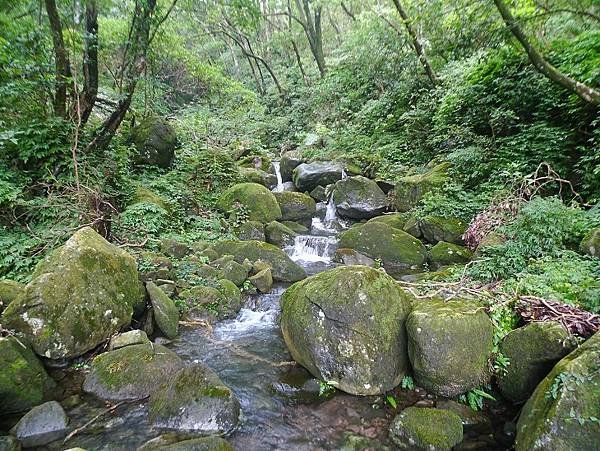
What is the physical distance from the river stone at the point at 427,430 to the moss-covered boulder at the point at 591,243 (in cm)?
320

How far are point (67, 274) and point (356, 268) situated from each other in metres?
3.85

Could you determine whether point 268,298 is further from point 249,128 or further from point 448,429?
point 249,128

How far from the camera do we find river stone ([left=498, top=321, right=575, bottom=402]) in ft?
12.3

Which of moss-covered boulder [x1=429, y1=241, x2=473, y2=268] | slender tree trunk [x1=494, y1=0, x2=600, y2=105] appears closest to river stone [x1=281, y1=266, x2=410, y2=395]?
moss-covered boulder [x1=429, y1=241, x2=473, y2=268]

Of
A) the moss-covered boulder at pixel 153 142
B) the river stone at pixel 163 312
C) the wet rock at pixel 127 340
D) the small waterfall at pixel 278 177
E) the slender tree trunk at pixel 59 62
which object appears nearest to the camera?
the wet rock at pixel 127 340

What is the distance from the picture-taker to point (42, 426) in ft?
12.2

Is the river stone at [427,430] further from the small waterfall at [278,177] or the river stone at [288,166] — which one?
the river stone at [288,166]

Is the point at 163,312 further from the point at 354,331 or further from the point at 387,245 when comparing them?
the point at 387,245

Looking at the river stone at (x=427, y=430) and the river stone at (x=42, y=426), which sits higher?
the river stone at (x=42, y=426)

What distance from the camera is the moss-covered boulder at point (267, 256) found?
26.1 feet

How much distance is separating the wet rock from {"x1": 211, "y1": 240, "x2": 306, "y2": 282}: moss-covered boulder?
3.27 metres

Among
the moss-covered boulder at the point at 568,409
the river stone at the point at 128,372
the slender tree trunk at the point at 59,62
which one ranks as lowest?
the moss-covered boulder at the point at 568,409

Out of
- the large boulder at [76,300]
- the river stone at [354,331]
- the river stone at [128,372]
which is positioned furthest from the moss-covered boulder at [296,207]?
the river stone at [128,372]

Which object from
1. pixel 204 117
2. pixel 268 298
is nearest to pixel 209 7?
pixel 204 117
